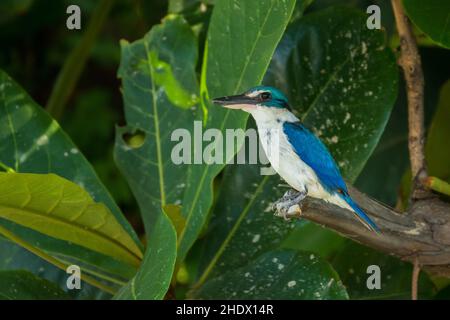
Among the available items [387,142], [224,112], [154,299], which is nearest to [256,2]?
[224,112]

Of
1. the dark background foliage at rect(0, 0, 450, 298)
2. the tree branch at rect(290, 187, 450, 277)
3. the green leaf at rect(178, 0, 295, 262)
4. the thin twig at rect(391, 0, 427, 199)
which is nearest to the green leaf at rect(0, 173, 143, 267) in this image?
the green leaf at rect(178, 0, 295, 262)

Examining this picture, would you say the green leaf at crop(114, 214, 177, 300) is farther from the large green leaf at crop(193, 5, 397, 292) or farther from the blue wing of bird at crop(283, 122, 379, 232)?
the large green leaf at crop(193, 5, 397, 292)

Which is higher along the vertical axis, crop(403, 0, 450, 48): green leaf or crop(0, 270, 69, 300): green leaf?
crop(403, 0, 450, 48): green leaf

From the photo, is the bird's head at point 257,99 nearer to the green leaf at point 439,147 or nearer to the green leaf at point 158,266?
the green leaf at point 158,266

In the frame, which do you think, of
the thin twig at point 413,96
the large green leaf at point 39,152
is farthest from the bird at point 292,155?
the large green leaf at point 39,152

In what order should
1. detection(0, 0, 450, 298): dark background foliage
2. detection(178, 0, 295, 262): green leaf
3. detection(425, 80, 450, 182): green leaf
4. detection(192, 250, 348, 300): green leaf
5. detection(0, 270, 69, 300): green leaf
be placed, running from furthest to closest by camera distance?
1. detection(425, 80, 450, 182): green leaf
2. detection(0, 0, 450, 298): dark background foliage
3. detection(0, 270, 69, 300): green leaf
4. detection(192, 250, 348, 300): green leaf
5. detection(178, 0, 295, 262): green leaf
